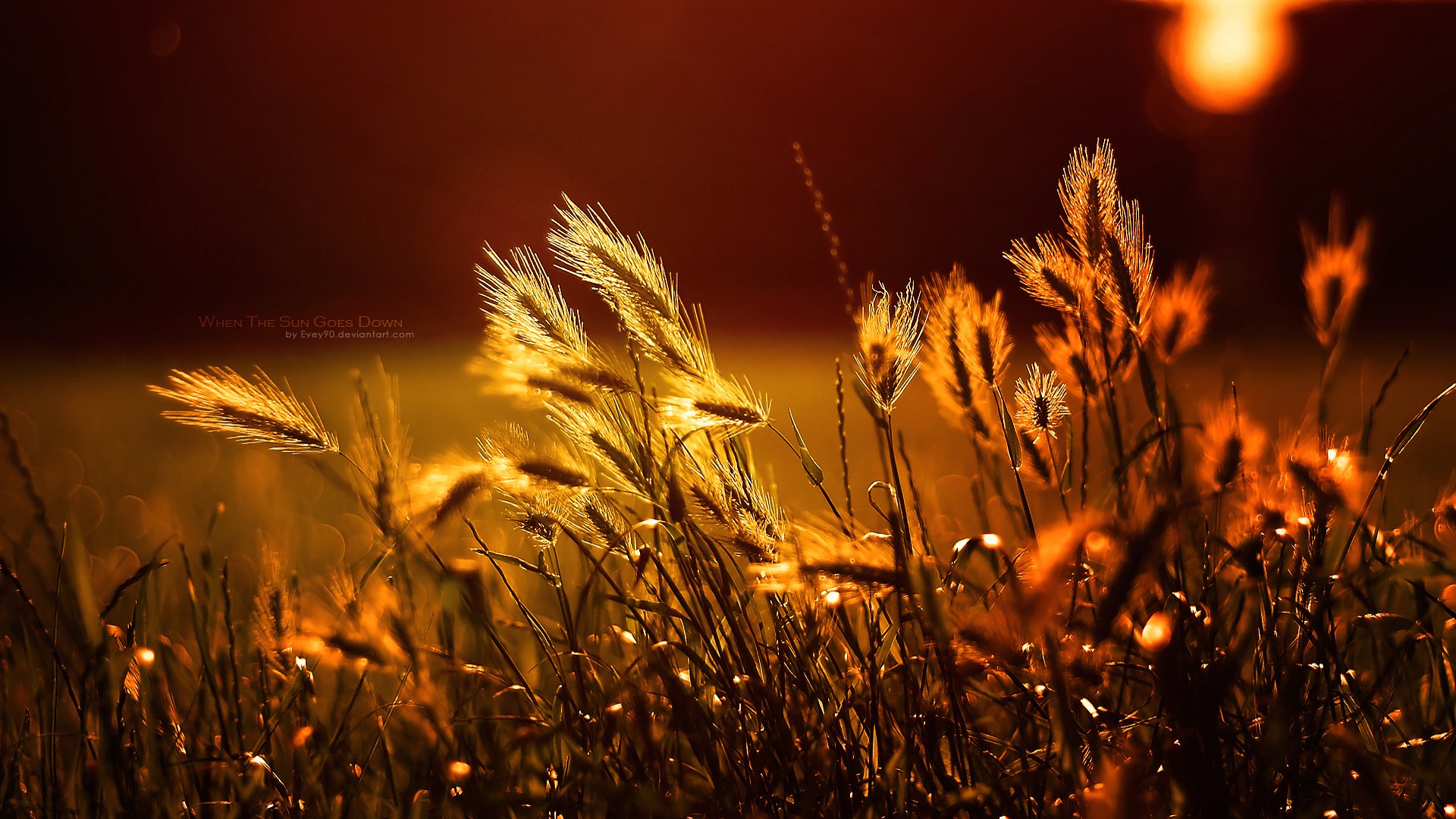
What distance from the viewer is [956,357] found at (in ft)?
2.85

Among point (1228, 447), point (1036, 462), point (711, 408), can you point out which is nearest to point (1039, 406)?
point (1036, 462)

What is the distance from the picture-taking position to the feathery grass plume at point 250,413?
0.83m

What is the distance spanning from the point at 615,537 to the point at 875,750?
34cm

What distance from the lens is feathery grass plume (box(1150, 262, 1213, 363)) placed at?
0.92 metres

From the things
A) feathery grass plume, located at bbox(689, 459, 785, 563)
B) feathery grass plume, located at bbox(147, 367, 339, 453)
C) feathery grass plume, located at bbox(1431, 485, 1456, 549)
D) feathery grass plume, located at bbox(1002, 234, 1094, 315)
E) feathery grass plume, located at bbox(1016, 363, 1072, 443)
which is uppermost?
feathery grass plume, located at bbox(1002, 234, 1094, 315)

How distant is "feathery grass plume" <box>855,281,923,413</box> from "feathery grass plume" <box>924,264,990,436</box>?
20 mm

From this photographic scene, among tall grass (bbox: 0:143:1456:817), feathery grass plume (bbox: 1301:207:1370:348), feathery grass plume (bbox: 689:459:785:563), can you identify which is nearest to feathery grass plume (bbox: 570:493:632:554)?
tall grass (bbox: 0:143:1456:817)

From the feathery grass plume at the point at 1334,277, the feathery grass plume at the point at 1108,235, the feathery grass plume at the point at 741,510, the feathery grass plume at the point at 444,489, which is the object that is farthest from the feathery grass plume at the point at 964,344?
the feathery grass plume at the point at 444,489

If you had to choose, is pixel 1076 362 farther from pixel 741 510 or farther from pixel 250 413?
pixel 250 413

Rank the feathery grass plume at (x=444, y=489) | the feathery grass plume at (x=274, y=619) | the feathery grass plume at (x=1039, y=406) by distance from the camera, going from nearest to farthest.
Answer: the feathery grass plume at (x=444, y=489), the feathery grass plume at (x=274, y=619), the feathery grass plume at (x=1039, y=406)

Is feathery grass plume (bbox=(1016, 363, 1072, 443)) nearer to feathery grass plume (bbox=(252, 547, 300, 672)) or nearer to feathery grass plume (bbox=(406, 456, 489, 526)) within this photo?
feathery grass plume (bbox=(406, 456, 489, 526))

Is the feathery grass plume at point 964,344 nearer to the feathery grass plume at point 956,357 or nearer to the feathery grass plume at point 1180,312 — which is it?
the feathery grass plume at point 956,357

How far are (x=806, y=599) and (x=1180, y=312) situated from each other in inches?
20.0

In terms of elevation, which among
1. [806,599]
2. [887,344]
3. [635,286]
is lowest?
[806,599]
